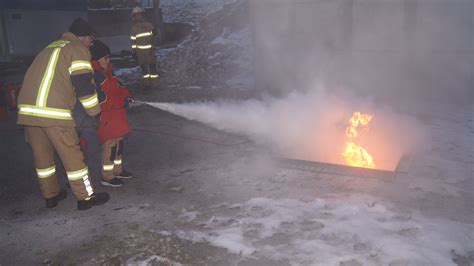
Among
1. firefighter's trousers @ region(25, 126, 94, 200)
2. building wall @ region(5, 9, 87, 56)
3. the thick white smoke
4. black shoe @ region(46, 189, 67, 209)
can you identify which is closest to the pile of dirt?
the thick white smoke

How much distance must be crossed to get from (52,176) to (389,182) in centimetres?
396

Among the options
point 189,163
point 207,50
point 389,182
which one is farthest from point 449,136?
point 207,50

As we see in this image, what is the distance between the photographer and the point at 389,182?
15.4ft

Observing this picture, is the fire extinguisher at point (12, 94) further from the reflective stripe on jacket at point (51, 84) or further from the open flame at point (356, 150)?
the open flame at point (356, 150)

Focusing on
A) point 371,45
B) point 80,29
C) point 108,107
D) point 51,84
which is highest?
point 80,29

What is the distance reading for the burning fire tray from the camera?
15.9 ft

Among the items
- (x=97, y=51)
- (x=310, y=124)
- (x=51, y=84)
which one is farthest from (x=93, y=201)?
(x=310, y=124)

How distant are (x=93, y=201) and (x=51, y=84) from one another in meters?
1.37

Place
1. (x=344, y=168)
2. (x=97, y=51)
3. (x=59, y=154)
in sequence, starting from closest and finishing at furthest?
(x=59, y=154) → (x=97, y=51) → (x=344, y=168)

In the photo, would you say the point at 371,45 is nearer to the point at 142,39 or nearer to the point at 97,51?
the point at 142,39

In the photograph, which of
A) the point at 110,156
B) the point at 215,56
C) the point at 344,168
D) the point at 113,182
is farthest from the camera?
the point at 215,56

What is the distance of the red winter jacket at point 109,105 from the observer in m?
4.46

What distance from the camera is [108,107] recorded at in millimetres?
4570

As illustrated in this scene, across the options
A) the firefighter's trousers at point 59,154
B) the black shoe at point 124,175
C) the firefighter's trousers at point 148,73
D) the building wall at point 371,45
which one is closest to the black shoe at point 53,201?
the firefighter's trousers at point 59,154
